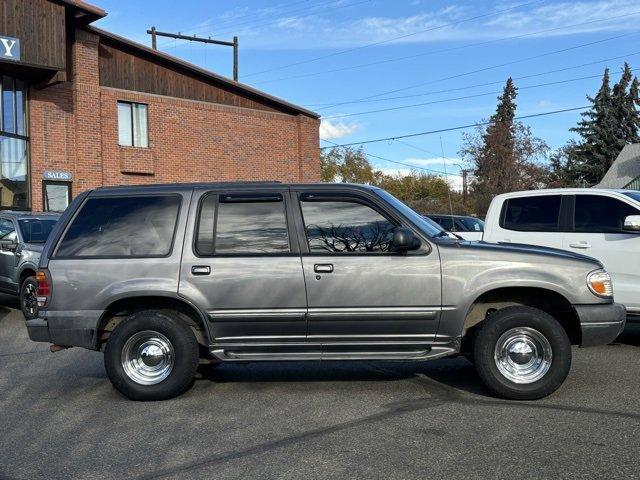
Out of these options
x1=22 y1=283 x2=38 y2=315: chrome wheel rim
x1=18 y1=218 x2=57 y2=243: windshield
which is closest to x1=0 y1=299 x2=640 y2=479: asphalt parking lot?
x1=22 y1=283 x2=38 y2=315: chrome wheel rim

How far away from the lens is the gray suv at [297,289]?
18.5ft

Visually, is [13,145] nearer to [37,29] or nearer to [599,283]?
[37,29]

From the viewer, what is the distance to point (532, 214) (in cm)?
870

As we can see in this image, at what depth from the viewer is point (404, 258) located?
5.70 meters

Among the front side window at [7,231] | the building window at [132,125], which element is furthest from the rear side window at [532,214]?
the building window at [132,125]

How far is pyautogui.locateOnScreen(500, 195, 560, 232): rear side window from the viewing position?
848cm

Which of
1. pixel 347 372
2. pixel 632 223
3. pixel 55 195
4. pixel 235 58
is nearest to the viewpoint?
pixel 347 372

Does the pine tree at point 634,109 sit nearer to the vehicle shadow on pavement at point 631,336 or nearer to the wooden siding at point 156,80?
the wooden siding at point 156,80

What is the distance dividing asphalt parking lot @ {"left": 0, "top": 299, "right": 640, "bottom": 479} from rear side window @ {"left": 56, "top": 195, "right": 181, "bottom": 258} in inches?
53.7

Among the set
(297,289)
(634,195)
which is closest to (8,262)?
(297,289)

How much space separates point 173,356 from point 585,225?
525 cm

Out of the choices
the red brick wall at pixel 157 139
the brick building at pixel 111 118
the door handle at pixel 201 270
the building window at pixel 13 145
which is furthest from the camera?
the red brick wall at pixel 157 139

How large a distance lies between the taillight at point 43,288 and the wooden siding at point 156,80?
1860 centimetres

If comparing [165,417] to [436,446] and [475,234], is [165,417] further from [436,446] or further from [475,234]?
[475,234]
